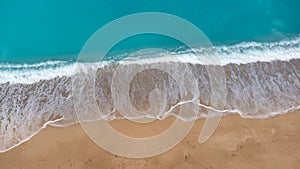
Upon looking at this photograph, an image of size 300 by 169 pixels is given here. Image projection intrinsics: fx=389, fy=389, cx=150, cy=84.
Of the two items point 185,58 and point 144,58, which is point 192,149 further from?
point 144,58

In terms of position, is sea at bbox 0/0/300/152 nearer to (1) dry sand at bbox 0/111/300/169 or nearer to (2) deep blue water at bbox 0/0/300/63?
(2) deep blue water at bbox 0/0/300/63

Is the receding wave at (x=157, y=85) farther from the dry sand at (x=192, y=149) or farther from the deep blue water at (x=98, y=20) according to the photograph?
the deep blue water at (x=98, y=20)

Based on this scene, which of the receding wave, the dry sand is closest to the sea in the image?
the receding wave

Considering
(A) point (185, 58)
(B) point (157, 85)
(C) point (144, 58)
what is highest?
(C) point (144, 58)

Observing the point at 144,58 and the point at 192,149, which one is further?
the point at 144,58

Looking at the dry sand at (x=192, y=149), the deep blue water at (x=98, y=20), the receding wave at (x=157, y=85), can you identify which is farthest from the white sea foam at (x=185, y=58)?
the dry sand at (x=192, y=149)

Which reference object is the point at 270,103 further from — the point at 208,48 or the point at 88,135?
the point at 88,135

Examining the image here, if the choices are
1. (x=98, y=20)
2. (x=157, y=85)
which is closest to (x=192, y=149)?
(x=157, y=85)
